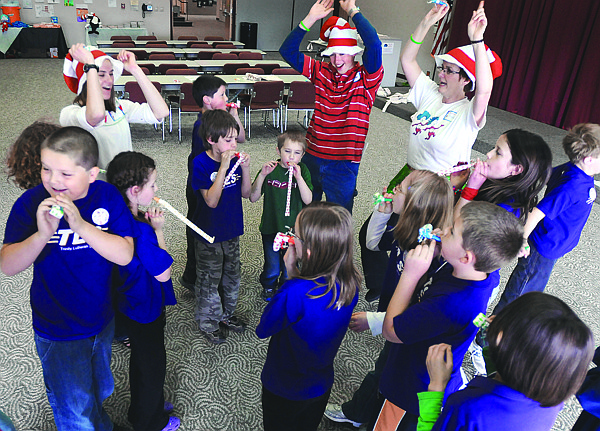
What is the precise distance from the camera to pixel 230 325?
8.98 feet

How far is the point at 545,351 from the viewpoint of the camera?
0.99 meters

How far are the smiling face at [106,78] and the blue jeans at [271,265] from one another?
120 cm

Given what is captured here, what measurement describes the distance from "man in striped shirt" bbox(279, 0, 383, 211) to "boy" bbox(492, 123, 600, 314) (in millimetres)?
1151

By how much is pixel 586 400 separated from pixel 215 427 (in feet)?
5.00

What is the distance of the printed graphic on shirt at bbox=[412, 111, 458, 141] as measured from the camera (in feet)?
8.25

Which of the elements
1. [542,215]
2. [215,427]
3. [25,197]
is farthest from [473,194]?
[25,197]

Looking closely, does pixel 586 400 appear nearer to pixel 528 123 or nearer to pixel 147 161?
pixel 147 161

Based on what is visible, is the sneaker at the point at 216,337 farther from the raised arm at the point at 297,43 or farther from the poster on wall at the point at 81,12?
the poster on wall at the point at 81,12

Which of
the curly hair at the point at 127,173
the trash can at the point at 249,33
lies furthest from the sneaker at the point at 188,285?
the trash can at the point at 249,33

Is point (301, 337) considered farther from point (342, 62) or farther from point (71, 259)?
point (342, 62)

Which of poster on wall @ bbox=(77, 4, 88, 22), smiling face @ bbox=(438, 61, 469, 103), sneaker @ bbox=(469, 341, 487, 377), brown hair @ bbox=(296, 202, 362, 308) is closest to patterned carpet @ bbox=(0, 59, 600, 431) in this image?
sneaker @ bbox=(469, 341, 487, 377)

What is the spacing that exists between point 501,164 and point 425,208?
488mm

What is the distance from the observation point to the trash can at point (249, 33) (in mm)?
13398

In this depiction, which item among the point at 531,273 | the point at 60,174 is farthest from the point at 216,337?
the point at 531,273
